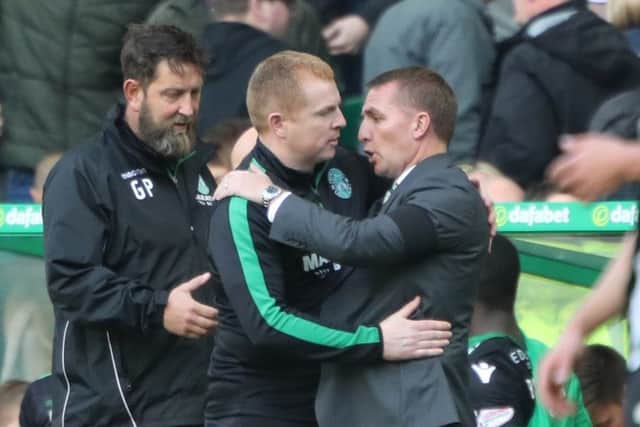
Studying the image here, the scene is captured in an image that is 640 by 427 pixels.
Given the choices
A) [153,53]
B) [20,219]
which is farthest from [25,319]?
[153,53]

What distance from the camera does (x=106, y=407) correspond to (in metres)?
5.94

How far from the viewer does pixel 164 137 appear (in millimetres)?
6000

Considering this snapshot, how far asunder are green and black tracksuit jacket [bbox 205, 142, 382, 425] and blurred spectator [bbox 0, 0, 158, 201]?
3.02 meters

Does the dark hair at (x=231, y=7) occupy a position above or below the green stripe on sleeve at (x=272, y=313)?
below

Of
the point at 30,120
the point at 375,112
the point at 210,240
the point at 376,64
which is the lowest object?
the point at 30,120

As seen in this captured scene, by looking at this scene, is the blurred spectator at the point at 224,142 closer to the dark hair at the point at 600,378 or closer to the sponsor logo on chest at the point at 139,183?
the sponsor logo on chest at the point at 139,183

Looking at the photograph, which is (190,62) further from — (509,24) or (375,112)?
(509,24)

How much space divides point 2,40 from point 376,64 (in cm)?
178

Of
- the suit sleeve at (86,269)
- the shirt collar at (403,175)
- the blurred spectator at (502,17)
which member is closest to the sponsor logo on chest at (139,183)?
the suit sleeve at (86,269)

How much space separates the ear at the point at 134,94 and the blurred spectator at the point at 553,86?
2.31 meters

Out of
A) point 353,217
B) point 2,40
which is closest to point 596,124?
point 353,217

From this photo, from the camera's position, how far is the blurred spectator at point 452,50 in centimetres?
841

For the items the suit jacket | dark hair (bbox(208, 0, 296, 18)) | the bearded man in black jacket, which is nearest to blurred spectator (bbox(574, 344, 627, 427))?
the suit jacket

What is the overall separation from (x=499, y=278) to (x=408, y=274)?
3.14 feet
